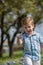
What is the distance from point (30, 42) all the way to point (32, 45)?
8 cm

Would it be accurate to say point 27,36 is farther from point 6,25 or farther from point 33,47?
point 6,25

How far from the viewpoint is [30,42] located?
6.15 meters

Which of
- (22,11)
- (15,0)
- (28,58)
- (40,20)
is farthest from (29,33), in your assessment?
(40,20)

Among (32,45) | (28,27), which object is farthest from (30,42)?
(28,27)

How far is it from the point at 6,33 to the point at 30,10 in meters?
6.81

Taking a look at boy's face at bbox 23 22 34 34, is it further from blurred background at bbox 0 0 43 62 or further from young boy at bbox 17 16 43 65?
blurred background at bbox 0 0 43 62

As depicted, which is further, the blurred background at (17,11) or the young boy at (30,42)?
the blurred background at (17,11)

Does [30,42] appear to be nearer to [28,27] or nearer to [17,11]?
[28,27]

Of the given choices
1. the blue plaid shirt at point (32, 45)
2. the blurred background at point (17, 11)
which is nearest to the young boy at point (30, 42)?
the blue plaid shirt at point (32, 45)

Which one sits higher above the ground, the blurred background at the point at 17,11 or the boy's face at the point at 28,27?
the blurred background at the point at 17,11

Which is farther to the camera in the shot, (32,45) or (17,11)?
(17,11)

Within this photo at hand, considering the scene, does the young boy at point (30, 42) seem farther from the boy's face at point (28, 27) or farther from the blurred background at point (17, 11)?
the blurred background at point (17, 11)

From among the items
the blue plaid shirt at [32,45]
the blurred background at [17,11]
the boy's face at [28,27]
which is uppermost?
the blurred background at [17,11]

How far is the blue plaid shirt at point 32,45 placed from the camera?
19.9 ft
